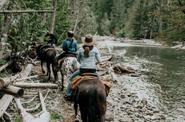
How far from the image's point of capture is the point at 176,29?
2575cm

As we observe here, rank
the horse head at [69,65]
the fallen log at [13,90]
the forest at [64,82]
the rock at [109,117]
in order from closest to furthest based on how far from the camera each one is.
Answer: the fallen log at [13,90]
the forest at [64,82]
the rock at [109,117]
the horse head at [69,65]

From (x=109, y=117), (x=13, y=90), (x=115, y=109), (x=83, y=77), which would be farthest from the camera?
(x=115, y=109)

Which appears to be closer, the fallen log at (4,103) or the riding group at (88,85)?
the riding group at (88,85)

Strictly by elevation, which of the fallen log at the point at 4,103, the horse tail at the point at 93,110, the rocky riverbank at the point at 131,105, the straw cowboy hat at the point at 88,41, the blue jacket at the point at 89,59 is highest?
the straw cowboy hat at the point at 88,41

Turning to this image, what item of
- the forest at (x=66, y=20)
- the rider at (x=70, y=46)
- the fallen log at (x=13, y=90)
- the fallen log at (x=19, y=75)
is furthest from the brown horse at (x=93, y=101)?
the rider at (x=70, y=46)

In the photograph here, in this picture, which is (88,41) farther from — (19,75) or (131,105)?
(131,105)

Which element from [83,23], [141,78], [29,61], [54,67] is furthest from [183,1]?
[83,23]

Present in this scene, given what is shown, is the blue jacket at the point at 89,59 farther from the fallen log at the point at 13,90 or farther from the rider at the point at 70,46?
the rider at the point at 70,46

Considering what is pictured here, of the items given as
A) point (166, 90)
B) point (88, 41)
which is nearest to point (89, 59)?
point (88, 41)

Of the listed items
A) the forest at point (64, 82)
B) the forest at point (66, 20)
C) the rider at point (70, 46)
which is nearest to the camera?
the forest at point (64, 82)

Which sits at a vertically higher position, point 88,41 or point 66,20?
point 66,20

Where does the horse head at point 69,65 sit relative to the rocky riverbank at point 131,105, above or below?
above

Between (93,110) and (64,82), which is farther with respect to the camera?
(64,82)

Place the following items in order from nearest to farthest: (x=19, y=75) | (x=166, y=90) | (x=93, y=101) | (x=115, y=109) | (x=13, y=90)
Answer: (x=13, y=90)
(x=93, y=101)
(x=115, y=109)
(x=19, y=75)
(x=166, y=90)
